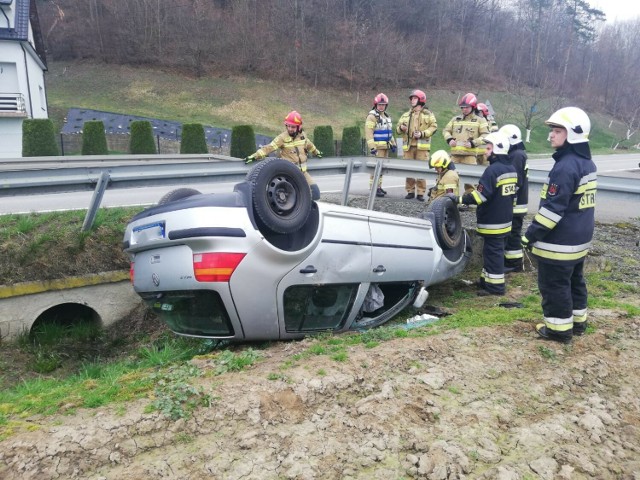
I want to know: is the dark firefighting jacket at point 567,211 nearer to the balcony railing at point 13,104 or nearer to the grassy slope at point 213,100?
the balcony railing at point 13,104

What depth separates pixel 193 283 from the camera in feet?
13.0

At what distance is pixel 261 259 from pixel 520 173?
14.2 feet

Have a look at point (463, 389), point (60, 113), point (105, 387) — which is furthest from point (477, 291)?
point (60, 113)

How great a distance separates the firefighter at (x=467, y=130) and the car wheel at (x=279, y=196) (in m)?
5.83

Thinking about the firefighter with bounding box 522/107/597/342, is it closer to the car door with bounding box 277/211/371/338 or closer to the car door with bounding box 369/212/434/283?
the car door with bounding box 369/212/434/283

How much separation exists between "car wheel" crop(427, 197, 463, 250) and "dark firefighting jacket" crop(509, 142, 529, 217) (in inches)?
43.9

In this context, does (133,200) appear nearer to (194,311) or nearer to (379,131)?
(379,131)

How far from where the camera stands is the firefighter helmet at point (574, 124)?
4414mm

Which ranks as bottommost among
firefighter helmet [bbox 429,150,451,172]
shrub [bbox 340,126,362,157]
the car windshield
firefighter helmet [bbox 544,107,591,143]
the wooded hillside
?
shrub [bbox 340,126,362,157]

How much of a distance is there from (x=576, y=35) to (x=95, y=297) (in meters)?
76.3

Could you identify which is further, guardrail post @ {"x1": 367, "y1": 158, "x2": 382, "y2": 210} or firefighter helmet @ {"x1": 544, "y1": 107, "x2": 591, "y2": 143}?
guardrail post @ {"x1": 367, "y1": 158, "x2": 382, "y2": 210}

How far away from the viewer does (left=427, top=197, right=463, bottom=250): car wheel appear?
18.9 ft

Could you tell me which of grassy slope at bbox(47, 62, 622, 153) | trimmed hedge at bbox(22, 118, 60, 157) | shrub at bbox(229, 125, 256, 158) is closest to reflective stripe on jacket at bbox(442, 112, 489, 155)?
shrub at bbox(229, 125, 256, 158)

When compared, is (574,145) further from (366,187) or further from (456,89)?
(456,89)
